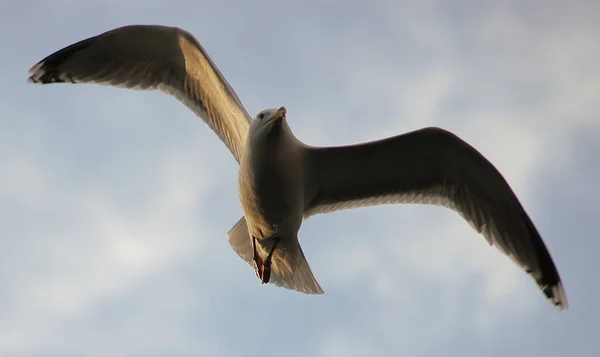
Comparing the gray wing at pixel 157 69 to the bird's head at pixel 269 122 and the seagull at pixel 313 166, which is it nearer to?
the seagull at pixel 313 166

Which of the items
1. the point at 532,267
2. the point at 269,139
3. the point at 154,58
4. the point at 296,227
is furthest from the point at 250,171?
the point at 532,267

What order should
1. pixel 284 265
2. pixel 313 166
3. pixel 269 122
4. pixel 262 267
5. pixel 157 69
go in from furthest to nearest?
pixel 157 69 → pixel 284 265 → pixel 262 267 → pixel 313 166 → pixel 269 122

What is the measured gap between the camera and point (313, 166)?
6.12 meters

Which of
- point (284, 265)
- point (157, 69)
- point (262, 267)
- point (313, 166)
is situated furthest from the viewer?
point (157, 69)

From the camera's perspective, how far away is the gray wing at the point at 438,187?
6.14 m

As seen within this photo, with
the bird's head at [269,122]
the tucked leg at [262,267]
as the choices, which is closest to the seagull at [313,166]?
the tucked leg at [262,267]

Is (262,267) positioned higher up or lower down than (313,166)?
lower down

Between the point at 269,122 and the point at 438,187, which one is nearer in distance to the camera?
the point at 269,122

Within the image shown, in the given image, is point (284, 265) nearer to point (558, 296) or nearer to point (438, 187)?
point (438, 187)

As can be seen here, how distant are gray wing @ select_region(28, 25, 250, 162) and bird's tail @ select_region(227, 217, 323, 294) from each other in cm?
66

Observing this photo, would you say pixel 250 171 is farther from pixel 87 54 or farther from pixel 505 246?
pixel 505 246

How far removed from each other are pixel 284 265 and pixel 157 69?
6.62ft

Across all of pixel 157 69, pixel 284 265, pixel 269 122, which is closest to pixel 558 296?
pixel 284 265

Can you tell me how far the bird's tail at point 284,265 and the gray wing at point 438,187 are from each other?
0.44 metres
